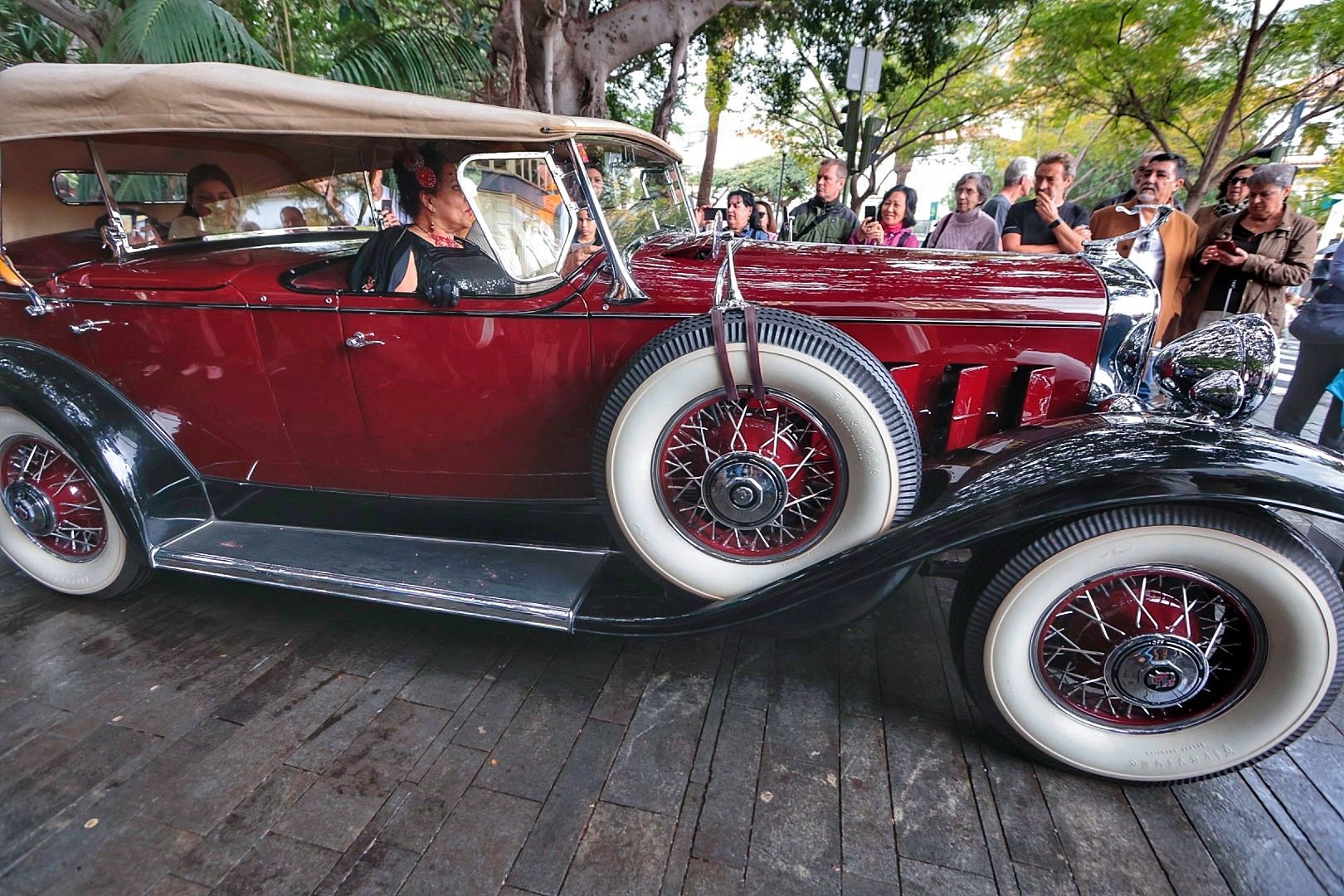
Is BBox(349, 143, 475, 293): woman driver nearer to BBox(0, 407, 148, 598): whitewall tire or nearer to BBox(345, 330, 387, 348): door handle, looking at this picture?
BBox(345, 330, 387, 348): door handle

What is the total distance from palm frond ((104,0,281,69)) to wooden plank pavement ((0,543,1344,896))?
4.89 m

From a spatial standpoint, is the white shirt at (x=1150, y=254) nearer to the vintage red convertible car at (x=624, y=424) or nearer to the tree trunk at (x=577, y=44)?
the vintage red convertible car at (x=624, y=424)

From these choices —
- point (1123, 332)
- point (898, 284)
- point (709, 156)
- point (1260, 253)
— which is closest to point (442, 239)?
point (898, 284)

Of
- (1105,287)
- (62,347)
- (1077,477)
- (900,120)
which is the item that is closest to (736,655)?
(1077,477)

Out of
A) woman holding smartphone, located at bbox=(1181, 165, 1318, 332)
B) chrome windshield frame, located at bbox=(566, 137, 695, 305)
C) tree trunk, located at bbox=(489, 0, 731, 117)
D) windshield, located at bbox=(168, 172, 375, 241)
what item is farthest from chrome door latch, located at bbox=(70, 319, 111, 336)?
woman holding smartphone, located at bbox=(1181, 165, 1318, 332)

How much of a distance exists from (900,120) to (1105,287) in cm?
1259

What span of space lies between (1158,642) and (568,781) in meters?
1.57

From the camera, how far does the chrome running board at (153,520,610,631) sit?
204 centimetres

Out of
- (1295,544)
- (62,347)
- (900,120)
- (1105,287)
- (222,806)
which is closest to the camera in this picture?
(1295,544)

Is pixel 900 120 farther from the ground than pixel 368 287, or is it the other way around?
pixel 900 120

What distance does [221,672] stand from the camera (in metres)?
2.23

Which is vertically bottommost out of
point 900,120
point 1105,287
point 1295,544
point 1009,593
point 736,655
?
point 736,655

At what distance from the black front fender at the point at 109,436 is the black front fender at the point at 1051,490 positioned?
1745mm

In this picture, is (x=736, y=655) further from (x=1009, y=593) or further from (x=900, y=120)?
(x=900, y=120)
